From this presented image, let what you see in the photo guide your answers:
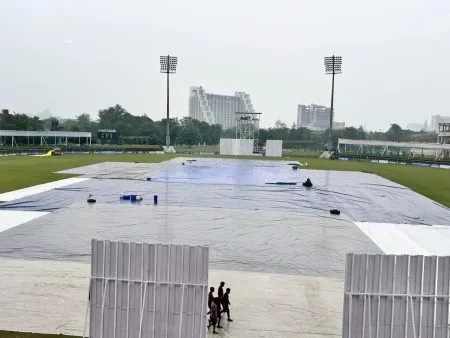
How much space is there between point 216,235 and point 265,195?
1341 cm

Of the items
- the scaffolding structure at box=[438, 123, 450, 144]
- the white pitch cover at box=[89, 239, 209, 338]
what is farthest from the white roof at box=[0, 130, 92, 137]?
the white pitch cover at box=[89, 239, 209, 338]

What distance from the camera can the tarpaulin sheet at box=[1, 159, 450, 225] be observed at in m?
28.0

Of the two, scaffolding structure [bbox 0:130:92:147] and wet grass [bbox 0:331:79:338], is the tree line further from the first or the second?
wet grass [bbox 0:331:79:338]

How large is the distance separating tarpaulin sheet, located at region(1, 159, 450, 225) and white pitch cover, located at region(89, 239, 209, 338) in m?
19.0

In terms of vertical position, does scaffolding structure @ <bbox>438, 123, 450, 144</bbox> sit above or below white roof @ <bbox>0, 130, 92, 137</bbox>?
above

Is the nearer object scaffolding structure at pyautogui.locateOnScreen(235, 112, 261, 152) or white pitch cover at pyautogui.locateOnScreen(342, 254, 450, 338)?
white pitch cover at pyautogui.locateOnScreen(342, 254, 450, 338)

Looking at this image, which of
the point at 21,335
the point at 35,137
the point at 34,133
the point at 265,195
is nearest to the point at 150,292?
the point at 21,335

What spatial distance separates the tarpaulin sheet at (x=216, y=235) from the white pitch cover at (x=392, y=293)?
24.9ft

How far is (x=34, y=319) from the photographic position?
11.5 m

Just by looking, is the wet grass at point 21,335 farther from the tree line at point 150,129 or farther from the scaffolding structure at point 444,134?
the scaffolding structure at point 444,134

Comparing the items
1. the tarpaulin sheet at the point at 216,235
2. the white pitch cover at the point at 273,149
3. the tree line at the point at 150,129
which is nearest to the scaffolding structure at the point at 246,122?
the white pitch cover at the point at 273,149

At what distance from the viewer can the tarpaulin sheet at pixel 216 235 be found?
1745 centimetres

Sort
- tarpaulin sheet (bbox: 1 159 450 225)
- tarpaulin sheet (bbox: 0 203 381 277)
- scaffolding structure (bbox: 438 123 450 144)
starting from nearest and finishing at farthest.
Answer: tarpaulin sheet (bbox: 0 203 381 277), tarpaulin sheet (bbox: 1 159 450 225), scaffolding structure (bbox: 438 123 450 144)

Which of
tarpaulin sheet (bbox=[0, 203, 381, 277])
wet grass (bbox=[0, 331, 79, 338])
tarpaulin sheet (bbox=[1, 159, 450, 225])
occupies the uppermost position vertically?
tarpaulin sheet (bbox=[1, 159, 450, 225])
